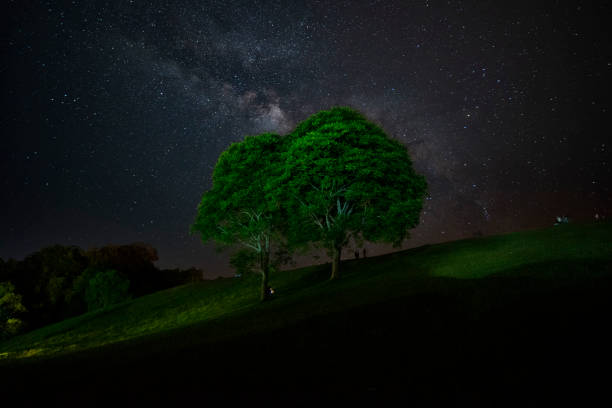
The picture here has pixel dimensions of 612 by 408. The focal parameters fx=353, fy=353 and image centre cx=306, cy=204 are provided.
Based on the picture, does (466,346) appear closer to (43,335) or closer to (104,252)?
(43,335)

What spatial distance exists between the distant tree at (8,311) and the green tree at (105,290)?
10431 millimetres

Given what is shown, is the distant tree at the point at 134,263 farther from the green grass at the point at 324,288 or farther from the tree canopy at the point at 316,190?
the tree canopy at the point at 316,190

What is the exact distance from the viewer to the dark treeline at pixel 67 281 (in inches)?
2562

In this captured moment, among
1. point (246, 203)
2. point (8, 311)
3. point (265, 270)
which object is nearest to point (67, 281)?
point (8, 311)

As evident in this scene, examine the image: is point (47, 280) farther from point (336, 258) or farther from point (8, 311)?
point (336, 258)

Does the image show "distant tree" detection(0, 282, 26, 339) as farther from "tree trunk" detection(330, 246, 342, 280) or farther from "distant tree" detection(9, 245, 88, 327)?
"tree trunk" detection(330, 246, 342, 280)

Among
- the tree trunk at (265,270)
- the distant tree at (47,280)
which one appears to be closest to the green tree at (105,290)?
the distant tree at (47,280)

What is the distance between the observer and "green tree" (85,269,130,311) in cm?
6481

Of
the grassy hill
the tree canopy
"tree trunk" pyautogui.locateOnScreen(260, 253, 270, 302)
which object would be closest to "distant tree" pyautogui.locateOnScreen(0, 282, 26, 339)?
the tree canopy

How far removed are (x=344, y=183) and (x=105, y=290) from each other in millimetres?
54963

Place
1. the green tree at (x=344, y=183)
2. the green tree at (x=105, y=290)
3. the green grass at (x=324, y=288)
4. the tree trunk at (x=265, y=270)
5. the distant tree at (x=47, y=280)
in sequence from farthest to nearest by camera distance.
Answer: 1. the distant tree at (x=47, y=280)
2. the green tree at (x=105, y=290)
3. the tree trunk at (x=265, y=270)
4. the green tree at (x=344, y=183)
5. the green grass at (x=324, y=288)

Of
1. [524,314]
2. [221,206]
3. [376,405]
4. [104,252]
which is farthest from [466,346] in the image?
[104,252]

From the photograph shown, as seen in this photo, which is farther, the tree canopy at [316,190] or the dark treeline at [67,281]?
the dark treeline at [67,281]

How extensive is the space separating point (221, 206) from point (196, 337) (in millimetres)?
16337
